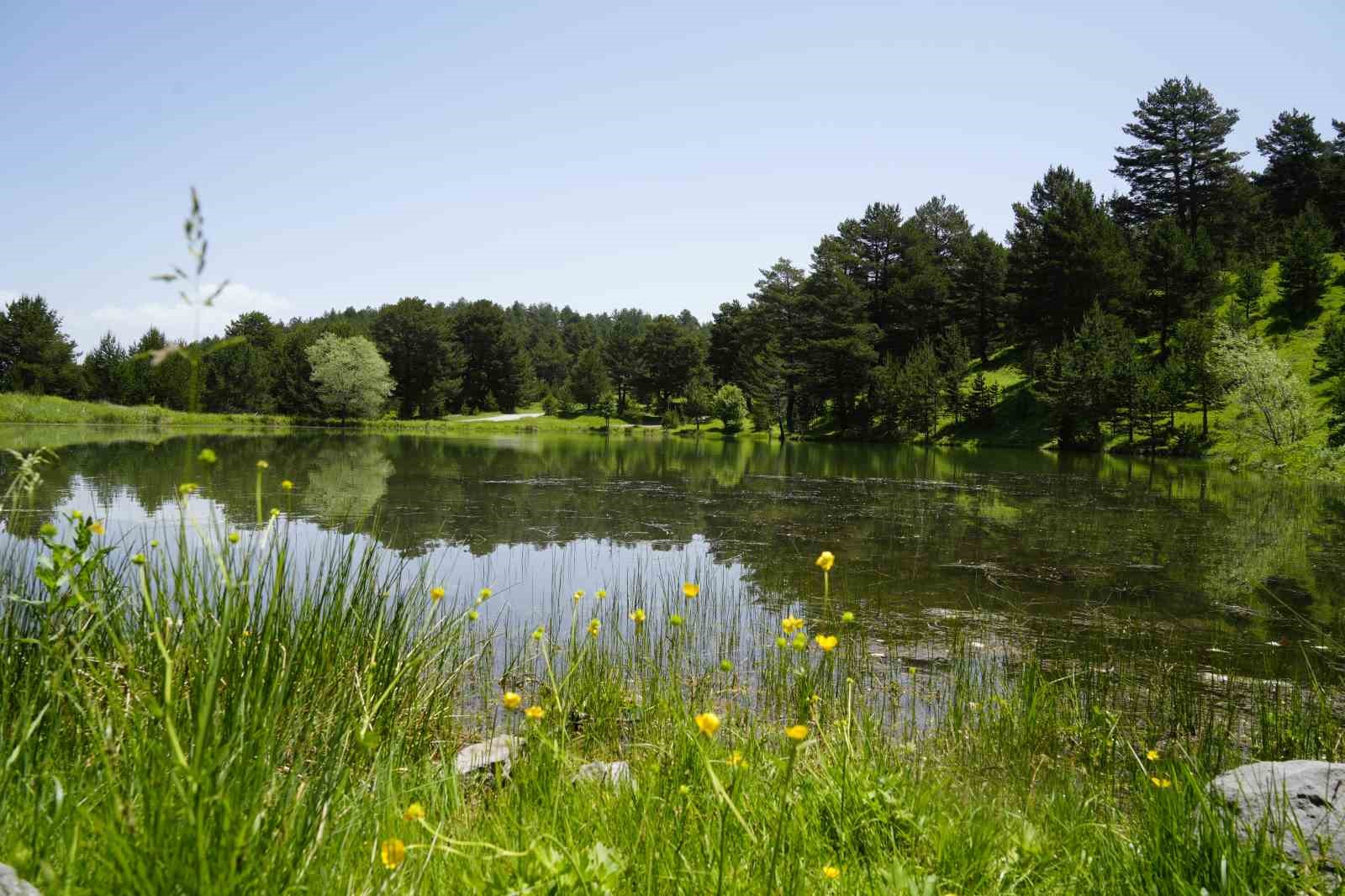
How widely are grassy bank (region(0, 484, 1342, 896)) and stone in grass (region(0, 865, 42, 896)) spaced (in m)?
0.05

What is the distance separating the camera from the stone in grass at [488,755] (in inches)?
139

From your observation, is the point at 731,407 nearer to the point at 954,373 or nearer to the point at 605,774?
the point at 954,373

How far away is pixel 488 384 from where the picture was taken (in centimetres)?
7562

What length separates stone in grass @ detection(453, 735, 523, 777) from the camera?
3.53 meters

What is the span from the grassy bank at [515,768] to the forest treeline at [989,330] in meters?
28.9

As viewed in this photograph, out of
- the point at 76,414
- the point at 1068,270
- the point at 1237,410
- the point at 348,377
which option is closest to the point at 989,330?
the point at 1068,270

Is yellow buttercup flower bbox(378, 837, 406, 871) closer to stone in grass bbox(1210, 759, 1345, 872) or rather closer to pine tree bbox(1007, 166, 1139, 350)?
stone in grass bbox(1210, 759, 1345, 872)

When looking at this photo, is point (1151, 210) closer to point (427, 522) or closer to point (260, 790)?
point (427, 522)

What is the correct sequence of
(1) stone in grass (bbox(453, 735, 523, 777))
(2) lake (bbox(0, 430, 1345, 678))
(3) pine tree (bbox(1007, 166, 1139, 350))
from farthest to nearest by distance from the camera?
1. (3) pine tree (bbox(1007, 166, 1139, 350))
2. (2) lake (bbox(0, 430, 1345, 678))
3. (1) stone in grass (bbox(453, 735, 523, 777))

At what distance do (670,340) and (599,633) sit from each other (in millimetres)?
64023

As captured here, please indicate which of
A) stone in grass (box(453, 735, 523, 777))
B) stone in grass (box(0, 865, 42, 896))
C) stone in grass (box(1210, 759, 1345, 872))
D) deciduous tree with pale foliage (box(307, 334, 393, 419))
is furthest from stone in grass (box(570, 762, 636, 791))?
deciduous tree with pale foliage (box(307, 334, 393, 419))

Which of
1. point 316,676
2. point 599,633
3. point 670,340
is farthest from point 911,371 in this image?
point 316,676

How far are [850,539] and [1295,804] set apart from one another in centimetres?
1010

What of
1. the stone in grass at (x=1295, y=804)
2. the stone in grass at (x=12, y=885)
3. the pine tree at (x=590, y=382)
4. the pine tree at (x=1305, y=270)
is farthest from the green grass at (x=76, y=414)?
the pine tree at (x=1305, y=270)
